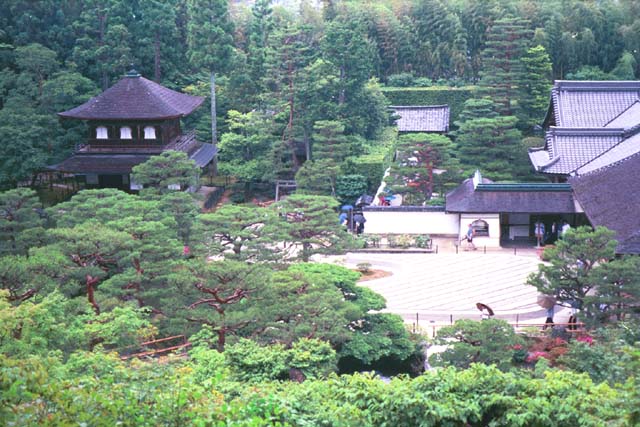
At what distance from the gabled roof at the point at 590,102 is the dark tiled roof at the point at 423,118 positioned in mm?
9894

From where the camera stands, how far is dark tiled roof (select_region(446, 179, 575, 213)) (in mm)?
37562

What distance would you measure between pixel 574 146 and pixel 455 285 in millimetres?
10247

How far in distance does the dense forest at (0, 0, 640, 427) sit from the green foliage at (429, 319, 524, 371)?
55 mm

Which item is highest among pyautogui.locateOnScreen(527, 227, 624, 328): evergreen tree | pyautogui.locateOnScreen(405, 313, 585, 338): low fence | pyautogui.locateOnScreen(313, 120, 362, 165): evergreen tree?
pyautogui.locateOnScreen(313, 120, 362, 165): evergreen tree

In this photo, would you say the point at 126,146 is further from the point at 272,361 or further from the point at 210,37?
the point at 272,361

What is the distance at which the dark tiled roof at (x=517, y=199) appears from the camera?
37.6 metres

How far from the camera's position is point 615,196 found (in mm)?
31562

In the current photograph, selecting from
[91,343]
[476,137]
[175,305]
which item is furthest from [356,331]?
[476,137]

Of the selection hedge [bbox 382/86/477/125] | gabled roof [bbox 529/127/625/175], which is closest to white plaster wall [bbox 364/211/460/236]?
gabled roof [bbox 529/127/625/175]

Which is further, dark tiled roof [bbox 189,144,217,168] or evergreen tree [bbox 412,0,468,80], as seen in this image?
evergreen tree [bbox 412,0,468,80]

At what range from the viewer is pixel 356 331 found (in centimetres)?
2619

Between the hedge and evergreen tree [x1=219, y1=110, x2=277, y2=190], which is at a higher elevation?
the hedge

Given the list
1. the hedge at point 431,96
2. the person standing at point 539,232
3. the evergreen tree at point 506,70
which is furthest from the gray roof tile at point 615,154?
the hedge at point 431,96

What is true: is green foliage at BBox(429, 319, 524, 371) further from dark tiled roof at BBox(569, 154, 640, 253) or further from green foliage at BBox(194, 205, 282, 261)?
A: green foliage at BBox(194, 205, 282, 261)
